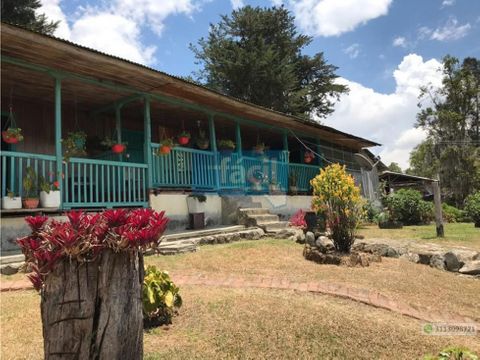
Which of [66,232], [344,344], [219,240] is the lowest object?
[344,344]

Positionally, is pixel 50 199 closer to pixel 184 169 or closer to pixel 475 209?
pixel 184 169

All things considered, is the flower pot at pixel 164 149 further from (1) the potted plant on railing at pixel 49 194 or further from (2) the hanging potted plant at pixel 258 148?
(2) the hanging potted plant at pixel 258 148

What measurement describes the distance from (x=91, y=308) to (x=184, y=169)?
27.2 feet

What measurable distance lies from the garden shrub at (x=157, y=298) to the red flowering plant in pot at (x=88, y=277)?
1513 mm

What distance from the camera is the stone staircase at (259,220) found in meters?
10.4

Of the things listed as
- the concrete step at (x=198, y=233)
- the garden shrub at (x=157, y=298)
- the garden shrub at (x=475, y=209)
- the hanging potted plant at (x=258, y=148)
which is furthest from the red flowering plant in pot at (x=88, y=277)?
the garden shrub at (x=475, y=209)

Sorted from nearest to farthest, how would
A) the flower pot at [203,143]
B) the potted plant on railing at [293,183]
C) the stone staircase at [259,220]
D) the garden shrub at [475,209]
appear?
the stone staircase at [259,220]
the flower pot at [203,143]
the potted plant on railing at [293,183]
the garden shrub at [475,209]

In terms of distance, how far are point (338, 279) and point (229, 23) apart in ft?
81.1

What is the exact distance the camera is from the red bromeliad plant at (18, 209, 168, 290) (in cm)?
213

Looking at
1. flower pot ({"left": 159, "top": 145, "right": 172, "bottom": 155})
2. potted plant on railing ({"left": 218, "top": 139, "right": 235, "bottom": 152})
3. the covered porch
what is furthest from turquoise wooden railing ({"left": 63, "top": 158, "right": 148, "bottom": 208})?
potted plant on railing ({"left": 218, "top": 139, "right": 235, "bottom": 152})

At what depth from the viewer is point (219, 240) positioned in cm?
895

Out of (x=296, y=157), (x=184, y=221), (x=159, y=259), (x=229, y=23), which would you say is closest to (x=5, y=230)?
(x=159, y=259)

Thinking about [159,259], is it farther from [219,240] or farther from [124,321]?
[124,321]

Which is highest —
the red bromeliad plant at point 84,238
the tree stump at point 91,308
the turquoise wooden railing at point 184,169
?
the turquoise wooden railing at point 184,169
